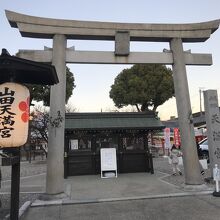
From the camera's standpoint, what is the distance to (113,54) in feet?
35.4

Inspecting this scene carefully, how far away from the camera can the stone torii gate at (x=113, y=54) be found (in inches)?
380

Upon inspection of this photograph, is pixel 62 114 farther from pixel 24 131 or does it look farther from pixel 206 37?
pixel 206 37

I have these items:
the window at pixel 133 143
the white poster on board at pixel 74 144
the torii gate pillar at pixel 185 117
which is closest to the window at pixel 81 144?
the white poster on board at pixel 74 144

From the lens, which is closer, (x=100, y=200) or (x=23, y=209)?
(x=23, y=209)

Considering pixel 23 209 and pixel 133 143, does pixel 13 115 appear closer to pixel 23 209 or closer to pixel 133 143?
pixel 23 209

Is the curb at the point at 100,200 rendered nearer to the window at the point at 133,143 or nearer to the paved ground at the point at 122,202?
the paved ground at the point at 122,202

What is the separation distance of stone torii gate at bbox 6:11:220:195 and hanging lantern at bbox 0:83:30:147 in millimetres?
3723

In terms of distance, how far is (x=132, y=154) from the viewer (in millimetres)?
16156

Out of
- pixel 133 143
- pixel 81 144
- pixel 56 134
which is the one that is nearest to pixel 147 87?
pixel 133 143

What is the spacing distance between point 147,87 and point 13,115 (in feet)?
91.0

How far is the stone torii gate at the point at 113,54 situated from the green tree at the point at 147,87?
2083 centimetres

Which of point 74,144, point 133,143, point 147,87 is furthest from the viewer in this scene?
point 147,87

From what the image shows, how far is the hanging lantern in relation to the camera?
5.61 metres

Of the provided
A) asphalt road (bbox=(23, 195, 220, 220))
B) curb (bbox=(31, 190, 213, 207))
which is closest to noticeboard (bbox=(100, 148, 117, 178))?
curb (bbox=(31, 190, 213, 207))
